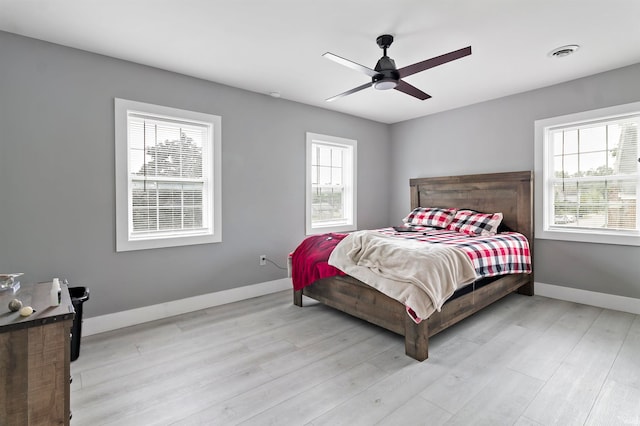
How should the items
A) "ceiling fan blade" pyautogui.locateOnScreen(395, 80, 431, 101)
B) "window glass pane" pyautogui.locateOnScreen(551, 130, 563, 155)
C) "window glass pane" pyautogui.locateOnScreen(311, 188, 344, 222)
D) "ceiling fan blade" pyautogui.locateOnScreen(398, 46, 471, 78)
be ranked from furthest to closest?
"window glass pane" pyautogui.locateOnScreen(311, 188, 344, 222), "window glass pane" pyautogui.locateOnScreen(551, 130, 563, 155), "ceiling fan blade" pyautogui.locateOnScreen(395, 80, 431, 101), "ceiling fan blade" pyautogui.locateOnScreen(398, 46, 471, 78)

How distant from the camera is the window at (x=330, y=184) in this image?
15.0ft

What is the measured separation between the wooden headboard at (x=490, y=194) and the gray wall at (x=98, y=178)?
250cm

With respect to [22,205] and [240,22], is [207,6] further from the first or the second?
[22,205]

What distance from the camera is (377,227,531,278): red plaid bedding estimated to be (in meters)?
2.99

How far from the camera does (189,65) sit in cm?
316

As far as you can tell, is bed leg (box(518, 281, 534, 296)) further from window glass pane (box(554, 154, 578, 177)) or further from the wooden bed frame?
window glass pane (box(554, 154, 578, 177))

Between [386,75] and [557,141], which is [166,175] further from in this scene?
[557,141]

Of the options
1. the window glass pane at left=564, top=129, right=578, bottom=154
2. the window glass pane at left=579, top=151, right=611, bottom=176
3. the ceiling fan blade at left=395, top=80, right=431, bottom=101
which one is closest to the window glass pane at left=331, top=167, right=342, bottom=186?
the ceiling fan blade at left=395, top=80, right=431, bottom=101

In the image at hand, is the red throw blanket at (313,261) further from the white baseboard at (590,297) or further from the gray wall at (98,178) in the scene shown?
the white baseboard at (590,297)

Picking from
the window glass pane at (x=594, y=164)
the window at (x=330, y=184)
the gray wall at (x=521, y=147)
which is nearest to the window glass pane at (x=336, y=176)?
the window at (x=330, y=184)

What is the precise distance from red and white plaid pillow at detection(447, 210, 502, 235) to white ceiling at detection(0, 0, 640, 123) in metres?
1.66

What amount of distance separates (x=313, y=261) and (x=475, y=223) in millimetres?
2236

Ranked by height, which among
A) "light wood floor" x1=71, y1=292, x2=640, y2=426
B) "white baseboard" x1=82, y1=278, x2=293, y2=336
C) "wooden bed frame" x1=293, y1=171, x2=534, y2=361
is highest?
"wooden bed frame" x1=293, y1=171, x2=534, y2=361

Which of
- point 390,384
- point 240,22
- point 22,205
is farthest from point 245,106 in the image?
point 390,384
